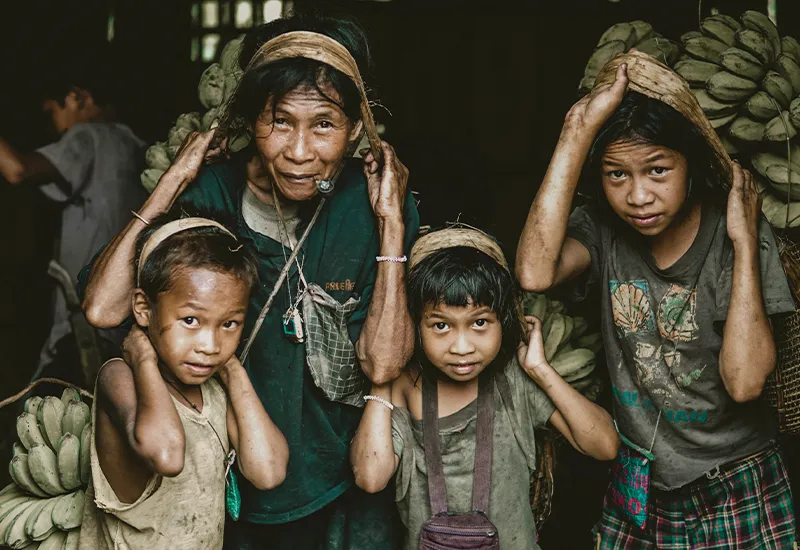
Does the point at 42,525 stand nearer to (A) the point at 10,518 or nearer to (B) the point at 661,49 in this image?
(A) the point at 10,518

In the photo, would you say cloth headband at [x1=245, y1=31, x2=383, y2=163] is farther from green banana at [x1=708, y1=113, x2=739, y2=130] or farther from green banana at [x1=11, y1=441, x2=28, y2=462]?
green banana at [x1=11, y1=441, x2=28, y2=462]

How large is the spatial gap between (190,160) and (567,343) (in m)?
1.61

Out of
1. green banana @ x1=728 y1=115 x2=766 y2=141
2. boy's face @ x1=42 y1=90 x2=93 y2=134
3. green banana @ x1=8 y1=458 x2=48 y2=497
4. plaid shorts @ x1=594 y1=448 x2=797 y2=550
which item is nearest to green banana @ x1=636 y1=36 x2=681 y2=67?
green banana @ x1=728 y1=115 x2=766 y2=141

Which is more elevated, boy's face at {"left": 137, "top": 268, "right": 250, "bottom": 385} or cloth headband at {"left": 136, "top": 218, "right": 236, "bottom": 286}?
cloth headband at {"left": 136, "top": 218, "right": 236, "bottom": 286}

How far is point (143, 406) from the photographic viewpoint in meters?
2.79

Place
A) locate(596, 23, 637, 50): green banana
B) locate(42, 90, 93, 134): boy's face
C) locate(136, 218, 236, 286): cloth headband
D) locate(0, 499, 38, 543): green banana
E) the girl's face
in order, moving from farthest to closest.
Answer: locate(42, 90, 93, 134): boy's face → locate(596, 23, 637, 50): green banana → locate(0, 499, 38, 543): green banana → the girl's face → locate(136, 218, 236, 286): cloth headband

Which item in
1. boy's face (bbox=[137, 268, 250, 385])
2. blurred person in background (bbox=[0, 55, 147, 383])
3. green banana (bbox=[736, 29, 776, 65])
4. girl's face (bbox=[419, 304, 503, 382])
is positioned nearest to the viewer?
boy's face (bbox=[137, 268, 250, 385])

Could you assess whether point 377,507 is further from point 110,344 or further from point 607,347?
point 110,344

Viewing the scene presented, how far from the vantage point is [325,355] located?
318 cm

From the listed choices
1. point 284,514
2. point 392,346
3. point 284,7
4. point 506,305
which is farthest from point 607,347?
point 284,7

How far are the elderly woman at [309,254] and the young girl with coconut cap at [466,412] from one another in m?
0.12

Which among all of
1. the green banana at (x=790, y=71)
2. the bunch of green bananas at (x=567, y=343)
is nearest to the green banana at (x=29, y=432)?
the bunch of green bananas at (x=567, y=343)

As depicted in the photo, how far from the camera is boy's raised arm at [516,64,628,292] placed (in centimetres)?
316

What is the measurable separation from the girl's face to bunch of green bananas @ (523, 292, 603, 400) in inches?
20.6
